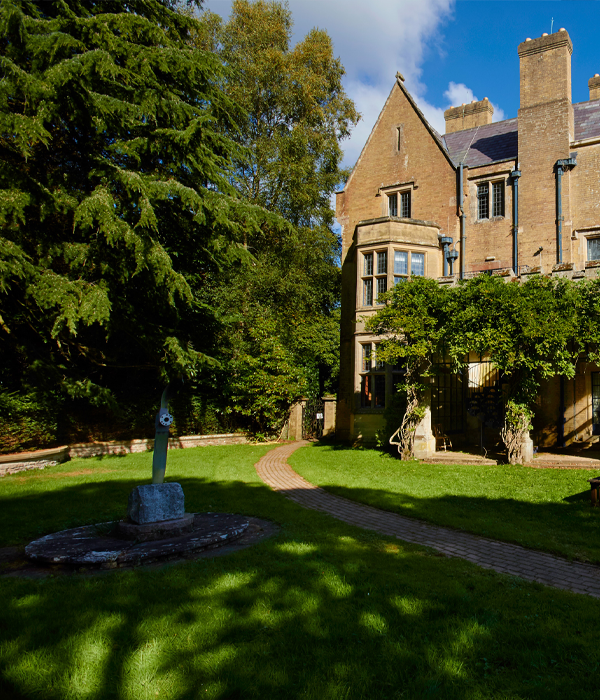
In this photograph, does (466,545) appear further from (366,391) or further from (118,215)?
(366,391)

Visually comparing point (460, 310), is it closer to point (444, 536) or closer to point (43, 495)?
point (444, 536)

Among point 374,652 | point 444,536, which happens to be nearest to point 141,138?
point 444,536

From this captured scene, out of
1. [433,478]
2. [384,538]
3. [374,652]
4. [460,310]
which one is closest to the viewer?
[374,652]

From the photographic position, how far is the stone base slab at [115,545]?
215 inches

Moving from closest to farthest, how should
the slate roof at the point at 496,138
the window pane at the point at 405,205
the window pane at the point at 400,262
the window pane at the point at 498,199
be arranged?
the window pane at the point at 400,262 < the slate roof at the point at 496,138 < the window pane at the point at 498,199 < the window pane at the point at 405,205

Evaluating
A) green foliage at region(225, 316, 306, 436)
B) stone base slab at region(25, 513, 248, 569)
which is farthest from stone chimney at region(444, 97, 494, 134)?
stone base slab at region(25, 513, 248, 569)

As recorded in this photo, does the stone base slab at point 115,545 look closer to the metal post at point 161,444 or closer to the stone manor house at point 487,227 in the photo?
the metal post at point 161,444

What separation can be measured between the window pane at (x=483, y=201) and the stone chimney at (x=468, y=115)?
6105 mm

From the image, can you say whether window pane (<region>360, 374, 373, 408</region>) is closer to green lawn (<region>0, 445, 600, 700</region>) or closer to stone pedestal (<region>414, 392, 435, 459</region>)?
stone pedestal (<region>414, 392, 435, 459</region>)

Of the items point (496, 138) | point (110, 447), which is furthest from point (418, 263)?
point (110, 447)

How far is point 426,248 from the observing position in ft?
58.5

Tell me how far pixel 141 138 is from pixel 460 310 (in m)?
9.32

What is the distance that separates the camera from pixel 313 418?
907 inches

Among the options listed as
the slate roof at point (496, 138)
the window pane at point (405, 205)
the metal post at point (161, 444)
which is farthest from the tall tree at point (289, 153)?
the metal post at point (161, 444)
